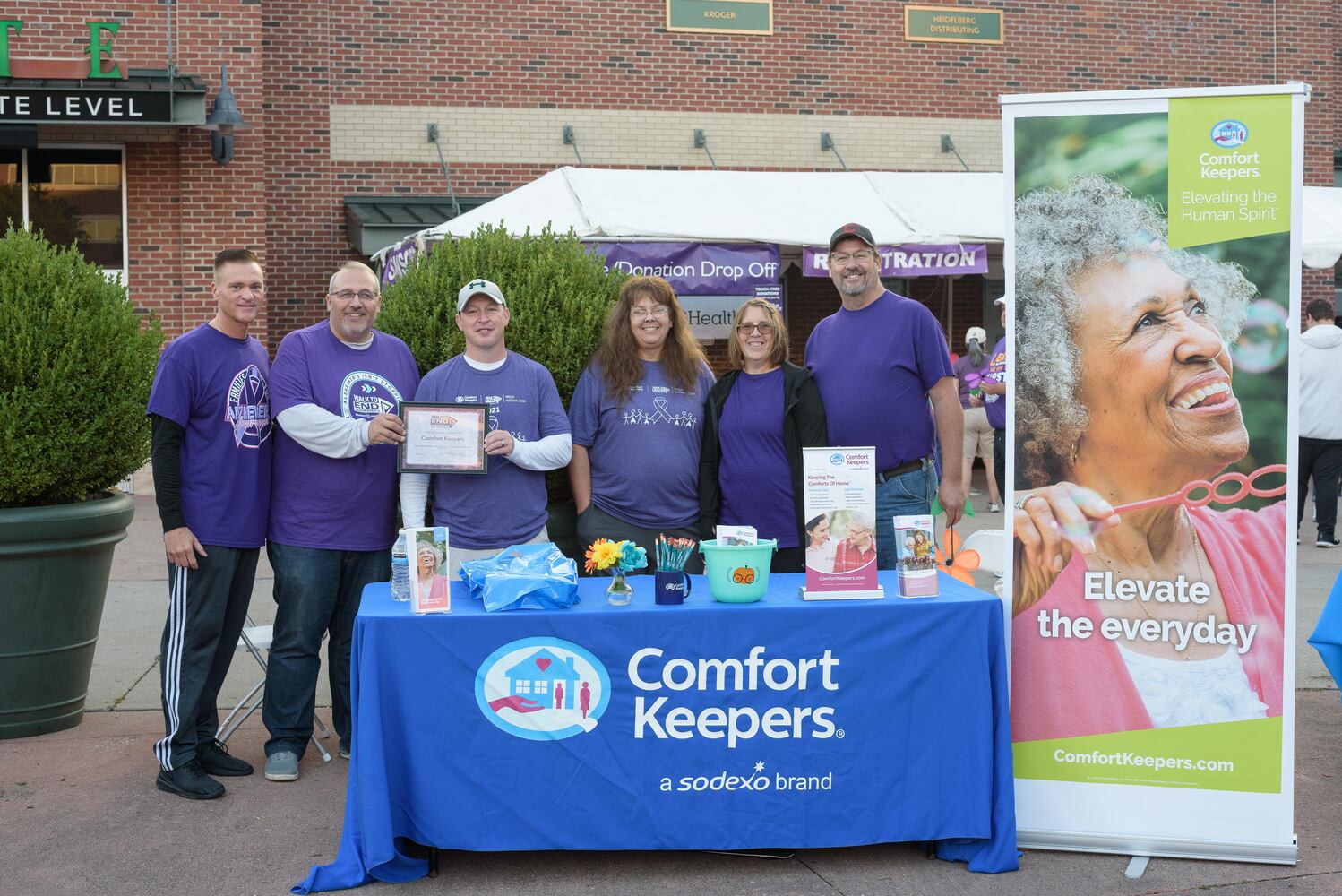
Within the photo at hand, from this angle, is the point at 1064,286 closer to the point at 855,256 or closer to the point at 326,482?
the point at 855,256

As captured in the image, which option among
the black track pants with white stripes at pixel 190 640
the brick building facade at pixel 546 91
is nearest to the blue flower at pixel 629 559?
the black track pants with white stripes at pixel 190 640

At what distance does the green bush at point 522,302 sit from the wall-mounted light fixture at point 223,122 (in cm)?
832

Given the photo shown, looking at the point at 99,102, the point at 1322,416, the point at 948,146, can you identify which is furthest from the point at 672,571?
the point at 948,146

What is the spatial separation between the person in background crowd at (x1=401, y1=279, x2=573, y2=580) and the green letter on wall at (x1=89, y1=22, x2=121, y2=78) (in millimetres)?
10152

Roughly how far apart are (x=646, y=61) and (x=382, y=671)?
13.1m

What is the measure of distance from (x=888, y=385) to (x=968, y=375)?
22.8 feet

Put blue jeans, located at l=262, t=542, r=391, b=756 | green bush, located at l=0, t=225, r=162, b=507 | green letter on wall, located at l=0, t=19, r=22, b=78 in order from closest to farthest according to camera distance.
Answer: blue jeans, located at l=262, t=542, r=391, b=756 → green bush, located at l=0, t=225, r=162, b=507 → green letter on wall, located at l=0, t=19, r=22, b=78

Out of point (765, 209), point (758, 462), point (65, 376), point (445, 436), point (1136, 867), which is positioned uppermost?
point (765, 209)

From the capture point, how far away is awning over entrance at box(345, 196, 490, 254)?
46.1 ft

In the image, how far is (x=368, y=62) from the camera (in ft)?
49.6

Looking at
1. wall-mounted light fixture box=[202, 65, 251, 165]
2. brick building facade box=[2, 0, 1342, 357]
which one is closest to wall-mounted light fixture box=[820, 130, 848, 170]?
brick building facade box=[2, 0, 1342, 357]

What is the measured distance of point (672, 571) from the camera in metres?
4.00

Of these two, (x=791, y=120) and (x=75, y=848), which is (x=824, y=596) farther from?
(x=791, y=120)

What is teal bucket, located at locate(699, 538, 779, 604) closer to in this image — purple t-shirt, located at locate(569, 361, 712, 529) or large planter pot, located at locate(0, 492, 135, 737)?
purple t-shirt, located at locate(569, 361, 712, 529)
